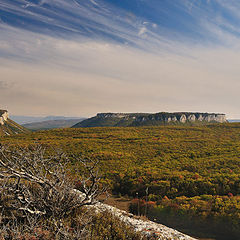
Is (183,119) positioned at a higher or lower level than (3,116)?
higher

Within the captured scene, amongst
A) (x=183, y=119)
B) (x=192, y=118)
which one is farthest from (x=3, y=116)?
(x=192, y=118)

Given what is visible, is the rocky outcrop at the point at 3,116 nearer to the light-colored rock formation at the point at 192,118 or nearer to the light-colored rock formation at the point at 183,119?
the light-colored rock formation at the point at 183,119

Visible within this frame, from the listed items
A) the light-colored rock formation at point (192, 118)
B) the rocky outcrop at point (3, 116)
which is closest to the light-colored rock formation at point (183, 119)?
the light-colored rock formation at point (192, 118)

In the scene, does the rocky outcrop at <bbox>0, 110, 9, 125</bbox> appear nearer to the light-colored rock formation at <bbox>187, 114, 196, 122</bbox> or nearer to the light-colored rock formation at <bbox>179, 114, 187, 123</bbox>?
the light-colored rock formation at <bbox>179, 114, 187, 123</bbox>

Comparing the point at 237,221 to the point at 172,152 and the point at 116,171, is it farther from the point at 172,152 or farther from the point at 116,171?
the point at 172,152

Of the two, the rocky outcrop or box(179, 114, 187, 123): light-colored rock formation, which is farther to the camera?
box(179, 114, 187, 123): light-colored rock formation

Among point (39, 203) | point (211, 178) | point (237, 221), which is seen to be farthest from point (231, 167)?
point (39, 203)

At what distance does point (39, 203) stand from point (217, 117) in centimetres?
20230

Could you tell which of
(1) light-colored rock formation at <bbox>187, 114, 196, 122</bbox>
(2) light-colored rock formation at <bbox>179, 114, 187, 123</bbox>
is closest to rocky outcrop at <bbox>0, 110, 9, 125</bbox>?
(2) light-colored rock formation at <bbox>179, 114, 187, 123</bbox>

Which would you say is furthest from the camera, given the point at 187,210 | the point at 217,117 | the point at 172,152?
the point at 217,117

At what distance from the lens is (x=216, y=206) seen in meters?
10.4

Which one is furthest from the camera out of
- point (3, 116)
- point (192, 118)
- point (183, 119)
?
point (192, 118)

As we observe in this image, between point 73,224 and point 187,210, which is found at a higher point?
point 73,224

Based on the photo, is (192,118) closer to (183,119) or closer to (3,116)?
(183,119)
